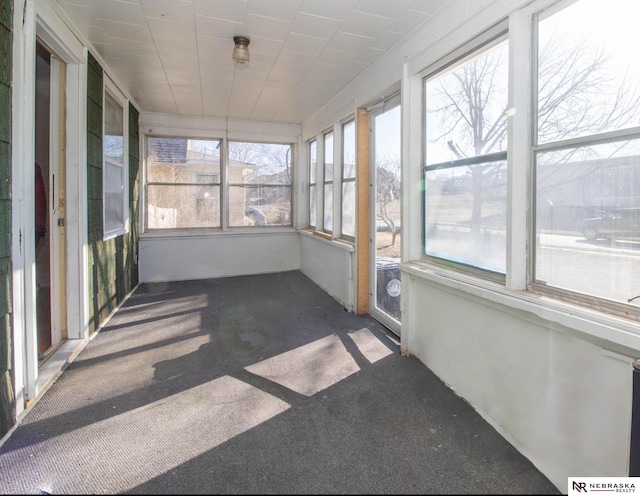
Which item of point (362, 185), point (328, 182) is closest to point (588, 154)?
point (362, 185)

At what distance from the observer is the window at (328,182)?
4.83 m

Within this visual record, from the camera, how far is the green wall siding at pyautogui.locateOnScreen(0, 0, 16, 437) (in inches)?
68.0

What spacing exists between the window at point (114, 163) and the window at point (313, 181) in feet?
8.22

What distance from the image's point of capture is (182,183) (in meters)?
5.56

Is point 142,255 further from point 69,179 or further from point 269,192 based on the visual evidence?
point 69,179

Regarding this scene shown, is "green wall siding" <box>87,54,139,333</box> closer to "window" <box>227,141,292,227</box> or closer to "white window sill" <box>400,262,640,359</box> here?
"window" <box>227,141,292,227</box>

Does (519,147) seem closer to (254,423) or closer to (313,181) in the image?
(254,423)

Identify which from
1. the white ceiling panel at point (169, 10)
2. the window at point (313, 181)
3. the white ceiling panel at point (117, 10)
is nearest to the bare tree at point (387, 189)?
the window at point (313, 181)

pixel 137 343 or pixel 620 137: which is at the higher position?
pixel 620 137

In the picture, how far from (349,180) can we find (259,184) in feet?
7.32

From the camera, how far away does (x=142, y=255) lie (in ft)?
17.5

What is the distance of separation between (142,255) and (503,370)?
5.02 meters

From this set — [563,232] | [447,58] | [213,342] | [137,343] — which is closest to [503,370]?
[563,232]

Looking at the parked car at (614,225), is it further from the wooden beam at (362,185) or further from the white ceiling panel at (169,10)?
the white ceiling panel at (169,10)
